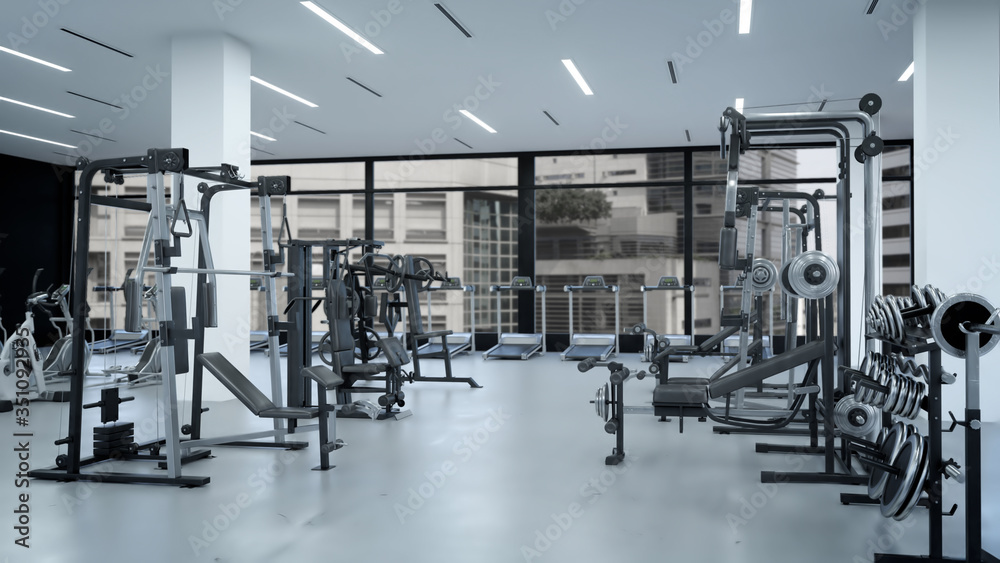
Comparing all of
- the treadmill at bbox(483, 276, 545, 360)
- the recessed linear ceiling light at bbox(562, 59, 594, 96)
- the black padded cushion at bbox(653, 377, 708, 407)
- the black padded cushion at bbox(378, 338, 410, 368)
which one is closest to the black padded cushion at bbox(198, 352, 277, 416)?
the black padded cushion at bbox(378, 338, 410, 368)

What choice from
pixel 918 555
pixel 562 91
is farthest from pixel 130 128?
pixel 918 555

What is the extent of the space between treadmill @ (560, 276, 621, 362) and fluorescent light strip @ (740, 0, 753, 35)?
15.5 feet

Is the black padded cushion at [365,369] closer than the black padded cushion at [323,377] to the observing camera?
No

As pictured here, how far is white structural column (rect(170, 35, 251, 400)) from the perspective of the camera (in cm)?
607

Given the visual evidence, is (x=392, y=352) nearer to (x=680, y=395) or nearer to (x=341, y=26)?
(x=680, y=395)

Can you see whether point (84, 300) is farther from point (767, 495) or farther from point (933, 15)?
point (933, 15)

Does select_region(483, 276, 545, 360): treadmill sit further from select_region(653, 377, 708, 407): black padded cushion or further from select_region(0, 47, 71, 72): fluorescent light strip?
select_region(0, 47, 71, 72): fluorescent light strip

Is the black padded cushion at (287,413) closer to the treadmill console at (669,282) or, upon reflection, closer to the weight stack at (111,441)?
the weight stack at (111,441)

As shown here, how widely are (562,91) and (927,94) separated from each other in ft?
11.7

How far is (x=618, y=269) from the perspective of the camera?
10961mm

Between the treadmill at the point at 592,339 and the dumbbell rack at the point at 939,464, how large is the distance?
7095mm

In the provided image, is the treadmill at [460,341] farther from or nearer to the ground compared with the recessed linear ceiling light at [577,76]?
nearer to the ground

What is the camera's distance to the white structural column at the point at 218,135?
6.07 metres

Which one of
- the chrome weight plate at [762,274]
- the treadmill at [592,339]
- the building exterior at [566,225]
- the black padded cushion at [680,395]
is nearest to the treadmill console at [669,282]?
the treadmill at [592,339]
